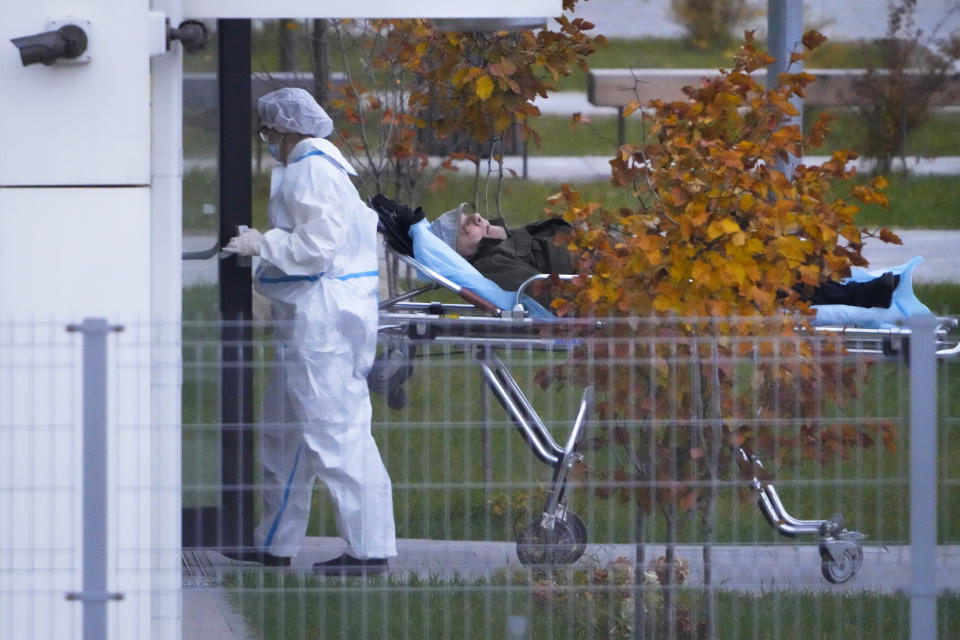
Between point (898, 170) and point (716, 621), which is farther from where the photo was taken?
point (898, 170)

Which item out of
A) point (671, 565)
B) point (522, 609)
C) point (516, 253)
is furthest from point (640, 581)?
point (516, 253)

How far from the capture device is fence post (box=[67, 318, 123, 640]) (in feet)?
11.3

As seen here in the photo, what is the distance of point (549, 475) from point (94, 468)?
1200 millimetres

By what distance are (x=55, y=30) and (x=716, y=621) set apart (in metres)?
2.46

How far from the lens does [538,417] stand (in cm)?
427

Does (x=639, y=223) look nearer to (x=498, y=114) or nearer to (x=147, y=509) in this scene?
(x=147, y=509)

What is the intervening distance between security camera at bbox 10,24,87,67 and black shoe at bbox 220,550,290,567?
4.47ft

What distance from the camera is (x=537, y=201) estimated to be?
13.6m

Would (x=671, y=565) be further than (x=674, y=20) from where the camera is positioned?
No

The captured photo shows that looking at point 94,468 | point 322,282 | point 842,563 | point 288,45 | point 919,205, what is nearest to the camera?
point 94,468

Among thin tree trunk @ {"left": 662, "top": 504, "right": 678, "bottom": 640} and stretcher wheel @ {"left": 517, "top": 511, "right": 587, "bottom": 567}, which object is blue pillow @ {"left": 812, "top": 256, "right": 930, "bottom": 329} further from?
stretcher wheel @ {"left": 517, "top": 511, "right": 587, "bottom": 567}

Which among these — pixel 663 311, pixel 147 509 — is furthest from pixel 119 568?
pixel 663 311

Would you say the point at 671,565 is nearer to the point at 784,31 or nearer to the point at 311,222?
the point at 311,222

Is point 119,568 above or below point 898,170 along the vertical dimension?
below
